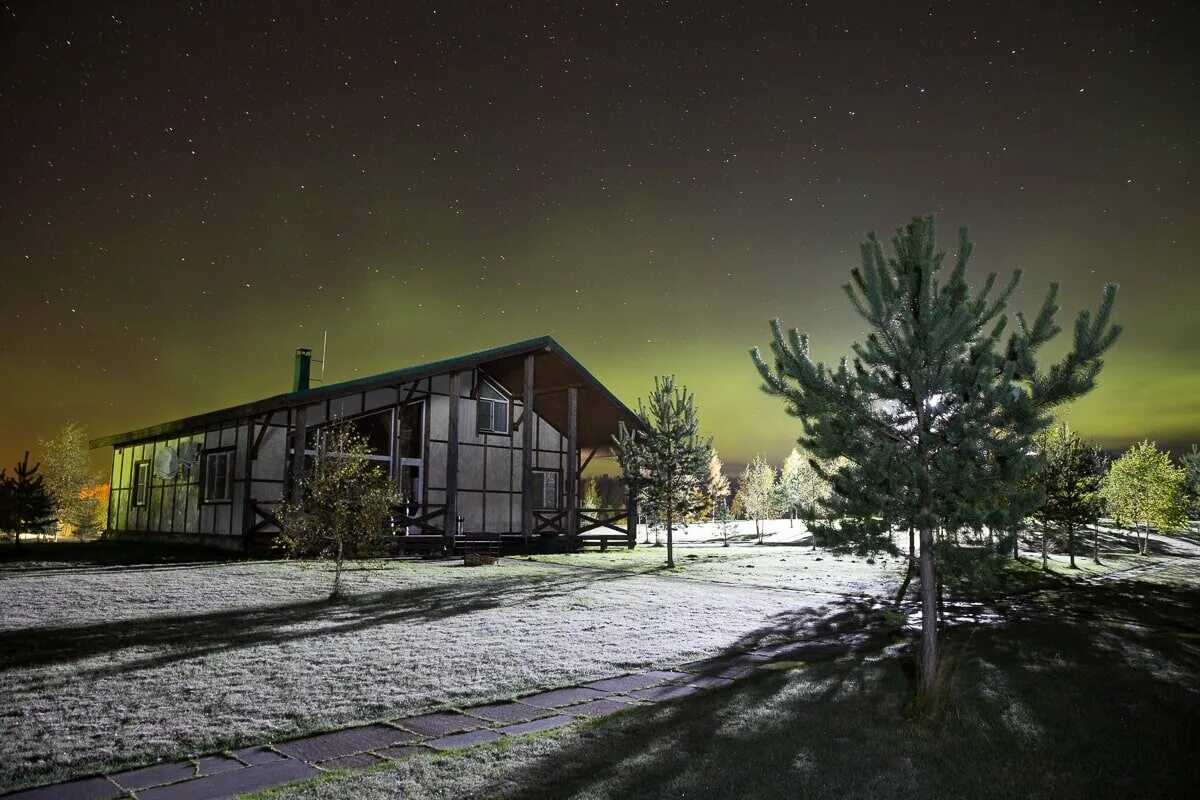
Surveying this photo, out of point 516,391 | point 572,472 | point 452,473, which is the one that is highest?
point 516,391

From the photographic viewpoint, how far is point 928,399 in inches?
294

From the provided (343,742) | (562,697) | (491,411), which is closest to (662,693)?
(562,697)

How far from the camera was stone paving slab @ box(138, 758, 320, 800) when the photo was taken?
17.0 feet

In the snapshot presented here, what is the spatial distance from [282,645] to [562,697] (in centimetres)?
447

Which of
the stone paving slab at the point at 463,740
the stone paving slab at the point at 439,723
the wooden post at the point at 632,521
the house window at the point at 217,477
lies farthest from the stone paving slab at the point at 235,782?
the wooden post at the point at 632,521

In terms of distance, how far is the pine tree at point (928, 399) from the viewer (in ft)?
23.2

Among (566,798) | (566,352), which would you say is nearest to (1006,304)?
(566,798)

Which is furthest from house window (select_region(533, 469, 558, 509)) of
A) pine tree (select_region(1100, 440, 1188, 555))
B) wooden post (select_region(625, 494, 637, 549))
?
pine tree (select_region(1100, 440, 1188, 555))

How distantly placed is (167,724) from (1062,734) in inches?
319

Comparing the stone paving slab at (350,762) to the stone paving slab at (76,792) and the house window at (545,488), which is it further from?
the house window at (545,488)

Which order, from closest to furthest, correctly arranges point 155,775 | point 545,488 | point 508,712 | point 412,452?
point 155,775
point 508,712
point 412,452
point 545,488

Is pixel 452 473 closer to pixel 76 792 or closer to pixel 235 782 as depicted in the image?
pixel 235 782

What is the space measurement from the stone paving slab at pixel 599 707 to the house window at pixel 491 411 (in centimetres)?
2304

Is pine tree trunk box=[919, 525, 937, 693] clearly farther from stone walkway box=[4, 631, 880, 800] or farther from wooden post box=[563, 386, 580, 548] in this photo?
wooden post box=[563, 386, 580, 548]
